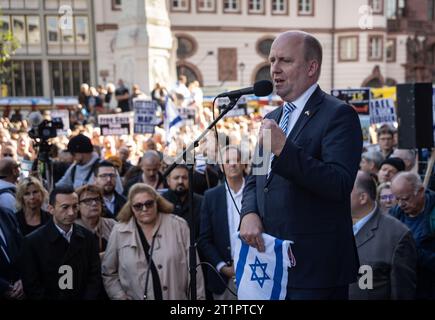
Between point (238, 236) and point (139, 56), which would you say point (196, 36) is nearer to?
point (139, 56)

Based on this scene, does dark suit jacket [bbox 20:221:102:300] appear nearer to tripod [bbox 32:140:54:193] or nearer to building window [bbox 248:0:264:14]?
tripod [bbox 32:140:54:193]

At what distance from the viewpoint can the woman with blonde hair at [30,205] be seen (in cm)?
514

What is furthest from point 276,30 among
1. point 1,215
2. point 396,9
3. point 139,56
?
point 1,215

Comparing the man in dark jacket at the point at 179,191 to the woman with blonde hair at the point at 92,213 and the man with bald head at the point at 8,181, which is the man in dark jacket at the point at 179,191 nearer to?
the woman with blonde hair at the point at 92,213

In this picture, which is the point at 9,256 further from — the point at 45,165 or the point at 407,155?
the point at 407,155

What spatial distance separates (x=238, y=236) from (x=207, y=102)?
21569 mm

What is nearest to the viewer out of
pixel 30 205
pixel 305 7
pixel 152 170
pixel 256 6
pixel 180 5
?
A: pixel 30 205

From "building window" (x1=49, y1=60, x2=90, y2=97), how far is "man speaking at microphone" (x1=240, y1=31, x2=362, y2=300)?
38.0 metres

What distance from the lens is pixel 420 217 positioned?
4.43 metres

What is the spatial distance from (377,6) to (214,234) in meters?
40.5

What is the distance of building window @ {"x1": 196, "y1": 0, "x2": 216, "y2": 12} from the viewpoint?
39.4 metres

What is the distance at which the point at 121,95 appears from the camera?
1661 cm

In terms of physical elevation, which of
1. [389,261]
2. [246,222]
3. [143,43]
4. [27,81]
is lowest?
[389,261]

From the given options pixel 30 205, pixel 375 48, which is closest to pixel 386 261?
pixel 30 205
